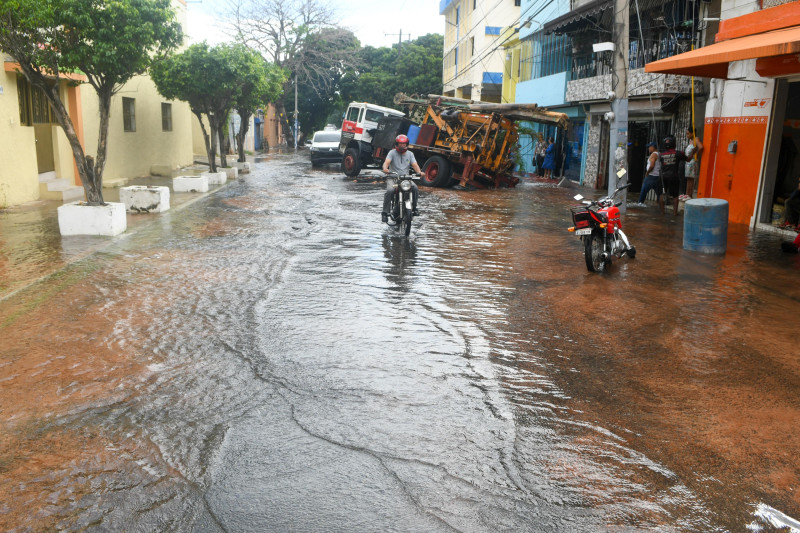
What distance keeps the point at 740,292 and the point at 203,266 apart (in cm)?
643

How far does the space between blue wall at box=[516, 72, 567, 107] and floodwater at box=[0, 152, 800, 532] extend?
19.3 metres

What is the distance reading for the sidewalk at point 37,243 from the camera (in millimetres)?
8086

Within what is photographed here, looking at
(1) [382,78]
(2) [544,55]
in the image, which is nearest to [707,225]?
(2) [544,55]

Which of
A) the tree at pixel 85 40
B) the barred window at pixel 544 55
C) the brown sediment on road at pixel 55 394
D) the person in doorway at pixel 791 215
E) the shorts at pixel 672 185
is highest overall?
the barred window at pixel 544 55

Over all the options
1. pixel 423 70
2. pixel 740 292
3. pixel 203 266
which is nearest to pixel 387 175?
pixel 203 266

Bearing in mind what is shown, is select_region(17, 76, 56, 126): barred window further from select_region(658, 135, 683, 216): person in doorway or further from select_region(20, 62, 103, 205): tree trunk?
select_region(658, 135, 683, 216): person in doorway

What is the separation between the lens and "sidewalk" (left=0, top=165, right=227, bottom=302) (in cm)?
809

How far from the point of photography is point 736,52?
33.9 feet

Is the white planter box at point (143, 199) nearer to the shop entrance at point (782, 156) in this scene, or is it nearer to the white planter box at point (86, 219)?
the white planter box at point (86, 219)

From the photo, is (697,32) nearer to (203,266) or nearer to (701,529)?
(203,266)

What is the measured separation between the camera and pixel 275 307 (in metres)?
6.82

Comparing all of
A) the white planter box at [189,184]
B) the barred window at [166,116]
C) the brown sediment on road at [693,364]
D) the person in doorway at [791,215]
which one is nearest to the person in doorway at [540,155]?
the barred window at [166,116]

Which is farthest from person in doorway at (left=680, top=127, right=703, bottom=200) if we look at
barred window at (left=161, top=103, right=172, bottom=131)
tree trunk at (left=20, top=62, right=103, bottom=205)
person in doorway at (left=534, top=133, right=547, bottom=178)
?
barred window at (left=161, top=103, right=172, bottom=131)

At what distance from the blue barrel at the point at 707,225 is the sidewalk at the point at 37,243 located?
343 inches
